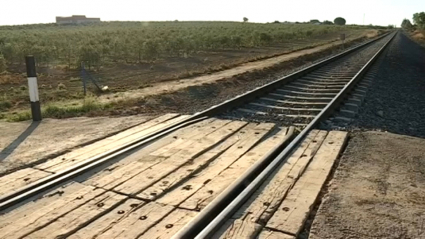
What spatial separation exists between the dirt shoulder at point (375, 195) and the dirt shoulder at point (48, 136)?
3.37m

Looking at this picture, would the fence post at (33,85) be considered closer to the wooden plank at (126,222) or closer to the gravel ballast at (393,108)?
the wooden plank at (126,222)

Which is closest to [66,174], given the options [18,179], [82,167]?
[82,167]

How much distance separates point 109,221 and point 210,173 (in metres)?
1.38

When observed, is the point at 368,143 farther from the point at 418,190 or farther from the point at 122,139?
the point at 122,139

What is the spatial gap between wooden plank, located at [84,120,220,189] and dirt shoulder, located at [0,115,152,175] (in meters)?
1.01

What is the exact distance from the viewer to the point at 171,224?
10.3ft

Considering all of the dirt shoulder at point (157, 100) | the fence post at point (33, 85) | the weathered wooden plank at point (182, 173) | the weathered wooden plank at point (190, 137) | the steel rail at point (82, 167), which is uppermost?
the fence post at point (33, 85)

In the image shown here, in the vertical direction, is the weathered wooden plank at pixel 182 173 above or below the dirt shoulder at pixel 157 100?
above

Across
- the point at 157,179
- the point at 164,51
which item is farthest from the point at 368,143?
the point at 164,51

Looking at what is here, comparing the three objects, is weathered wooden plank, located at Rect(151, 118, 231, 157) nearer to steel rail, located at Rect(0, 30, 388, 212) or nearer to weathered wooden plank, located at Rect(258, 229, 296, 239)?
steel rail, located at Rect(0, 30, 388, 212)

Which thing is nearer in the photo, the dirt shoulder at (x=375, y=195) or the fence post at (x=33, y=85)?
the dirt shoulder at (x=375, y=195)

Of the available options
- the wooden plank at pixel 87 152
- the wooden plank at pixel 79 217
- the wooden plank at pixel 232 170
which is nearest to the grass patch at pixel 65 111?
the wooden plank at pixel 87 152

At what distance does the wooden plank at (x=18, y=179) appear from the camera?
3861 millimetres

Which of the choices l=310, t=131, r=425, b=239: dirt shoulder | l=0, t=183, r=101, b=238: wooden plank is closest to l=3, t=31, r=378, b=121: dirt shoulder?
l=310, t=131, r=425, b=239: dirt shoulder
